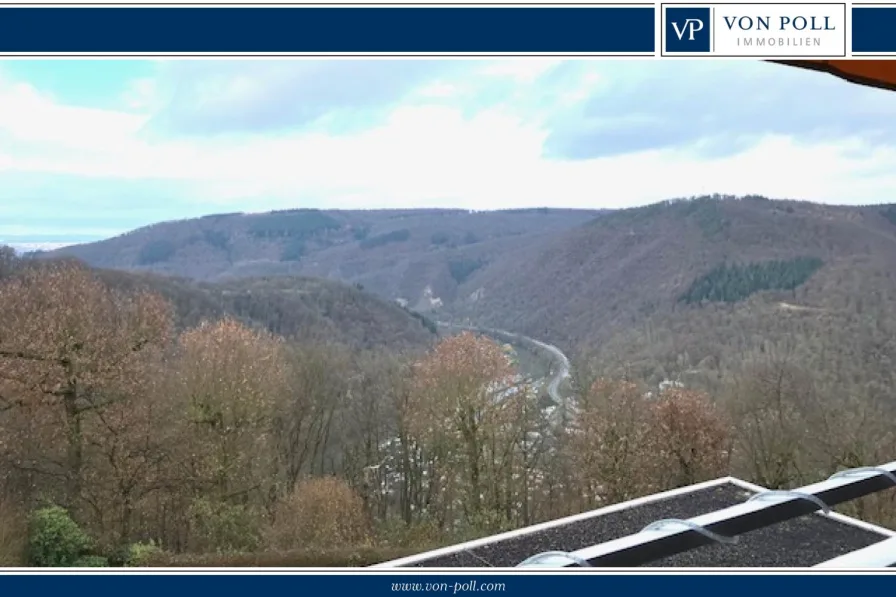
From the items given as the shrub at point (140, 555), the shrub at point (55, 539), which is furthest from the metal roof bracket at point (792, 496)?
the shrub at point (55, 539)

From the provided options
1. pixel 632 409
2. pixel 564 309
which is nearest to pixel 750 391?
pixel 632 409

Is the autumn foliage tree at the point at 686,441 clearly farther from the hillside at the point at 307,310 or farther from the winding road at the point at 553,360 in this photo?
A: the hillside at the point at 307,310

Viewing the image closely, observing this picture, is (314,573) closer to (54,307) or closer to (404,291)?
(54,307)

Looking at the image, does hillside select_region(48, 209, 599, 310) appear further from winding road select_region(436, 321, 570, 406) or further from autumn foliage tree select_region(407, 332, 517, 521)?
winding road select_region(436, 321, 570, 406)

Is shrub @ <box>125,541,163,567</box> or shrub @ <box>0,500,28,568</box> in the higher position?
shrub @ <box>0,500,28,568</box>

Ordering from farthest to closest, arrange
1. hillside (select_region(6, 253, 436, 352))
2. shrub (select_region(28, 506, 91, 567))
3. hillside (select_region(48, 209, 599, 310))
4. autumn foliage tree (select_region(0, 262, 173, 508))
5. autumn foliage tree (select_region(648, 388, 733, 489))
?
1. hillside (select_region(6, 253, 436, 352))
2. hillside (select_region(48, 209, 599, 310))
3. autumn foliage tree (select_region(648, 388, 733, 489))
4. autumn foliage tree (select_region(0, 262, 173, 508))
5. shrub (select_region(28, 506, 91, 567))

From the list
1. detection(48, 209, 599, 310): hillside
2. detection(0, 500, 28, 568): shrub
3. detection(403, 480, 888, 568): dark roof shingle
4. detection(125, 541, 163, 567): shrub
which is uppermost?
detection(48, 209, 599, 310): hillside

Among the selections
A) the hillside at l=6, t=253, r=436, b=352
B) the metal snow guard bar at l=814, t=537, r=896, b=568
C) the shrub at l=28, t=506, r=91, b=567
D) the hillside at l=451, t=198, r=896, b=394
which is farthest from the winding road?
the metal snow guard bar at l=814, t=537, r=896, b=568
